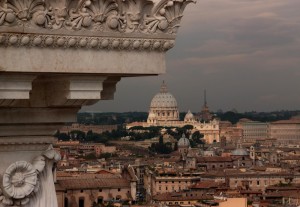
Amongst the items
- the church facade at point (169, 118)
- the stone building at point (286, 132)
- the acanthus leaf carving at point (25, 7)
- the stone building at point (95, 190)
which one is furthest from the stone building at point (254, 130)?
the acanthus leaf carving at point (25, 7)

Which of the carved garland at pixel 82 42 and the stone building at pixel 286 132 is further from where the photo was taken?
the stone building at pixel 286 132

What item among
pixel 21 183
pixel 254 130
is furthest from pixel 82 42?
pixel 254 130

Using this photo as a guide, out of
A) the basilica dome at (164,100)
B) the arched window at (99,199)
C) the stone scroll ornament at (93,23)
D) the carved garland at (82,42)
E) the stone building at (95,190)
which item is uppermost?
the basilica dome at (164,100)

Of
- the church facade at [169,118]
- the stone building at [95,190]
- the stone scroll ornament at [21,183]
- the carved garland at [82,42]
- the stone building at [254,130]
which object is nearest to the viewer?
the carved garland at [82,42]

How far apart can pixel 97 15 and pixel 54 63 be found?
0.12 m

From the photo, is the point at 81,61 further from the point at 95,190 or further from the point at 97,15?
the point at 95,190

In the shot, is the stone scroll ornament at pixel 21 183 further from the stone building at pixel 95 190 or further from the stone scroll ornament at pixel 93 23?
the stone building at pixel 95 190

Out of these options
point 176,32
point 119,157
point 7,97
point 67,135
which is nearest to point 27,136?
point 7,97

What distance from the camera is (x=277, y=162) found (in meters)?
63.0

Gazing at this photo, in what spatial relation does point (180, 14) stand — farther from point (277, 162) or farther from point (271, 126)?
point (271, 126)

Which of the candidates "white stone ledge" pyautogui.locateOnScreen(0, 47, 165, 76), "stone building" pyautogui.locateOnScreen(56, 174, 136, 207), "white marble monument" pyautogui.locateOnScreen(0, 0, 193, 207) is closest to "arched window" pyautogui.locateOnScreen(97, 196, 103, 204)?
"stone building" pyautogui.locateOnScreen(56, 174, 136, 207)

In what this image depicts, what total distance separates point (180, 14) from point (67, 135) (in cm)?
7536

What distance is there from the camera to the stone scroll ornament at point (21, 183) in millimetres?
2082

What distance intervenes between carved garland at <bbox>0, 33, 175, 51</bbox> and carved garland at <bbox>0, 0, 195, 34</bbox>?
0.06 feet
